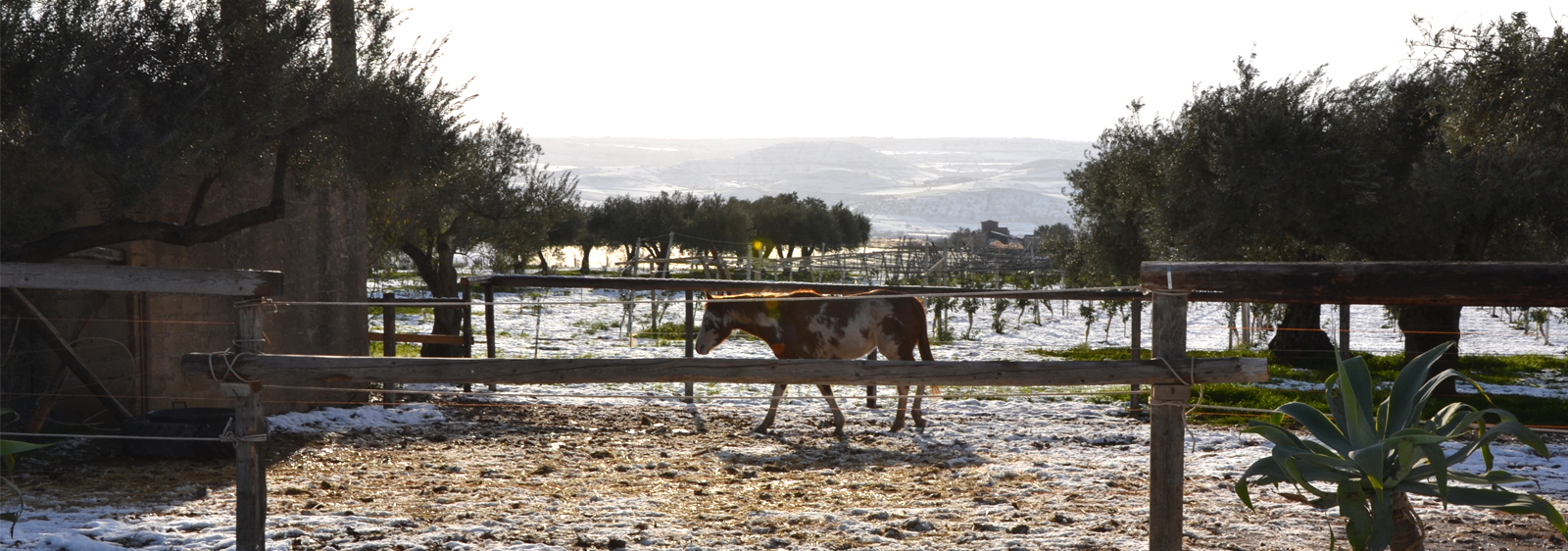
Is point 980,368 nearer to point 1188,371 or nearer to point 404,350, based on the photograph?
point 1188,371

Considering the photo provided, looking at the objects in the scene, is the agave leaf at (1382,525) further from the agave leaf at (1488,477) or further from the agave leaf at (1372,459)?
the agave leaf at (1488,477)

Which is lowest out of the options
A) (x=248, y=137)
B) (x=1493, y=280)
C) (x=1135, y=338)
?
(x=1135, y=338)

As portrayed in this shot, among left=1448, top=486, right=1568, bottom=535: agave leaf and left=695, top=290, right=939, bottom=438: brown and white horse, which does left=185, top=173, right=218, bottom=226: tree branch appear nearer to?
left=695, top=290, right=939, bottom=438: brown and white horse

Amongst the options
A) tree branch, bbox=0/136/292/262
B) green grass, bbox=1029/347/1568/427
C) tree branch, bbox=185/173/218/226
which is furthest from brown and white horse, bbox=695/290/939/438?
tree branch, bbox=185/173/218/226

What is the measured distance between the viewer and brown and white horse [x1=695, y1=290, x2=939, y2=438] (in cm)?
796

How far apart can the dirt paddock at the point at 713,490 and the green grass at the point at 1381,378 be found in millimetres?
1341

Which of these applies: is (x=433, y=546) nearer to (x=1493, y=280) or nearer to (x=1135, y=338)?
(x=1493, y=280)

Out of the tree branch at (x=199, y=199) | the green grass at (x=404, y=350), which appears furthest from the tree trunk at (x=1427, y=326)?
the green grass at (x=404, y=350)

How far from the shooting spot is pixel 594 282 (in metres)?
9.66

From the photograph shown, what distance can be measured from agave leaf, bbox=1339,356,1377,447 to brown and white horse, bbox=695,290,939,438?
460cm

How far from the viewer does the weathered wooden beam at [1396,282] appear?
3.77m

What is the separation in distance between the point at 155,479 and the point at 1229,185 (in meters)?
10.3

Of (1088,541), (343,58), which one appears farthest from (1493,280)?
(343,58)

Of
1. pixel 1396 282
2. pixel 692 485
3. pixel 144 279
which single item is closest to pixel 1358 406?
pixel 1396 282
